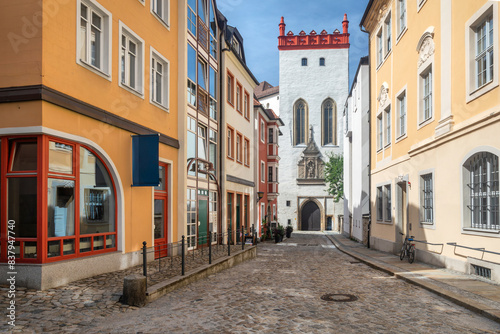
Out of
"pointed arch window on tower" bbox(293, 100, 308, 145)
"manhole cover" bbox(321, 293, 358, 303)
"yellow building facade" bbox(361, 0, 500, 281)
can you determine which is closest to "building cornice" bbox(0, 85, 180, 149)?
"manhole cover" bbox(321, 293, 358, 303)

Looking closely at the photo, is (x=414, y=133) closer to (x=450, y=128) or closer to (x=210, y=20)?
(x=450, y=128)

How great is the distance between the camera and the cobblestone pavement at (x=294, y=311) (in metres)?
6.73

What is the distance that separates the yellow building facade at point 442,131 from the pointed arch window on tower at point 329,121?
3591 centimetres

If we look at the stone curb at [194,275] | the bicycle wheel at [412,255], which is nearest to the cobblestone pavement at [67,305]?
the stone curb at [194,275]

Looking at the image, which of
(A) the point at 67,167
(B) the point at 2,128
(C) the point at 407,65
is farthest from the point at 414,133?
(B) the point at 2,128

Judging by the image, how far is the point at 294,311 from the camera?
7855 mm

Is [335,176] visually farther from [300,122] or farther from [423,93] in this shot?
[423,93]

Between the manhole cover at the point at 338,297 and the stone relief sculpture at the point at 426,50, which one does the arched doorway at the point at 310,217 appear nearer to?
the stone relief sculpture at the point at 426,50

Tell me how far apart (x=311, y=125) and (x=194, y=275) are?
47880mm

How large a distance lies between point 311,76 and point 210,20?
37.9 metres

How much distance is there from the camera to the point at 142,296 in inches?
327

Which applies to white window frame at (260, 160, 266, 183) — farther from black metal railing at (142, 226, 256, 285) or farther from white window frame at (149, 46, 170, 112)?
white window frame at (149, 46, 170, 112)

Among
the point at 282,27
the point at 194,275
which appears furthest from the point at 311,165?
the point at 194,275

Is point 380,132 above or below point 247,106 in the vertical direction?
below
